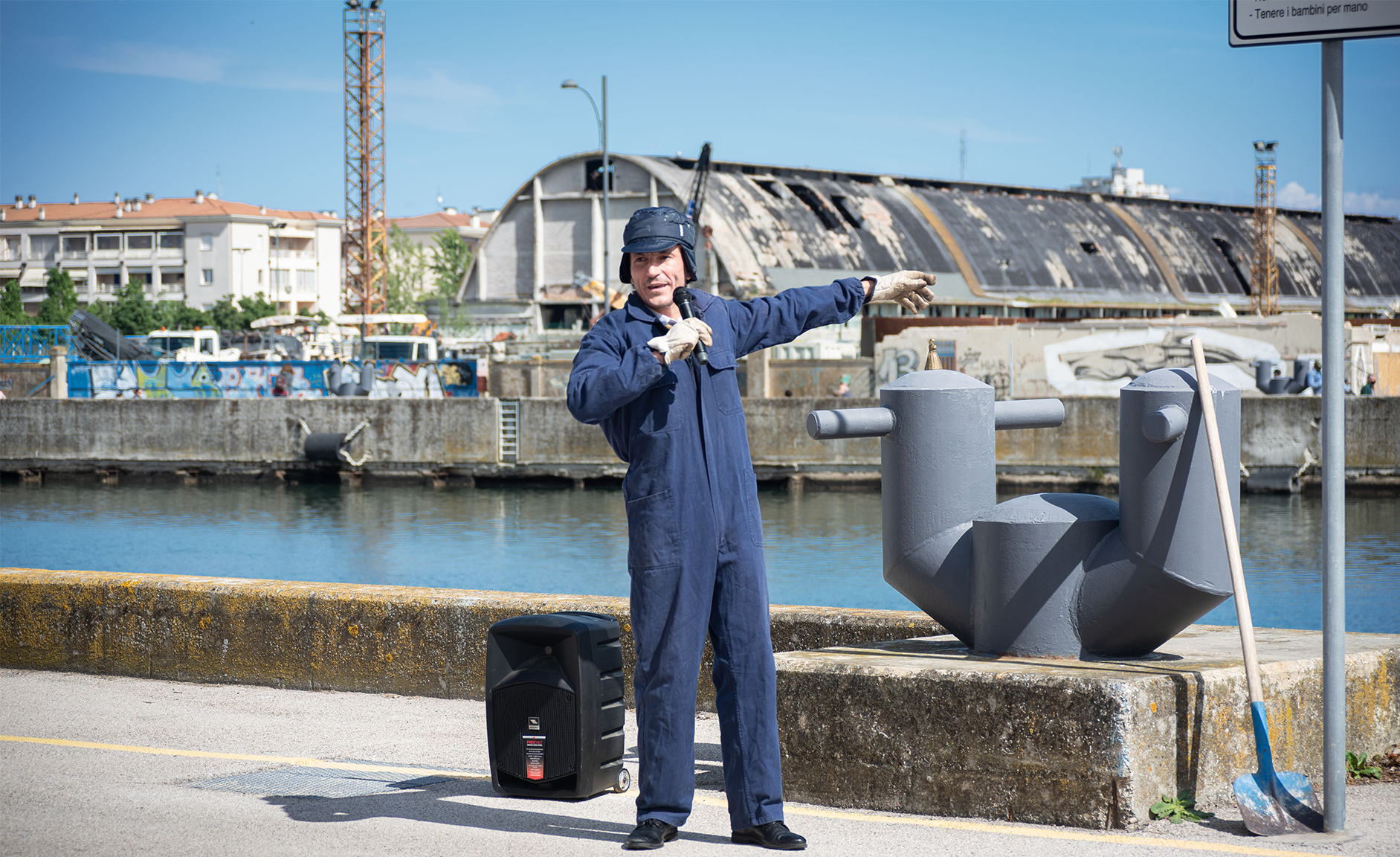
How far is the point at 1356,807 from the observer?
4.38 m

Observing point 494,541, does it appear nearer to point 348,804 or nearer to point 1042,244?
point 348,804

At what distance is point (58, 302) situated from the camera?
8475 cm

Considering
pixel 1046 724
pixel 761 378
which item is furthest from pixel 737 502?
pixel 761 378

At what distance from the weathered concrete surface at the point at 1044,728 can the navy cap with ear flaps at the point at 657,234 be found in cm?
149

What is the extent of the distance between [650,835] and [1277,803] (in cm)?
190

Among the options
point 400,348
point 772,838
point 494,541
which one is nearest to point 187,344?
point 400,348

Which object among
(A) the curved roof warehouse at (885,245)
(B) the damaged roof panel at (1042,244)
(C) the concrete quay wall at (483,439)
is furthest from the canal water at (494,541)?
(B) the damaged roof panel at (1042,244)

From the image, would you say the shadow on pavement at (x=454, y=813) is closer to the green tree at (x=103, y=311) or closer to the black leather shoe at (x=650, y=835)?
the black leather shoe at (x=650, y=835)

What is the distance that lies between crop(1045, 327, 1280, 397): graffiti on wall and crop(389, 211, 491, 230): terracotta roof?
395 feet

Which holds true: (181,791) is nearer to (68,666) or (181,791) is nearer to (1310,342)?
(68,666)

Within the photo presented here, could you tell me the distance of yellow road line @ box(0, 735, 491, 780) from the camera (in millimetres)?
5320

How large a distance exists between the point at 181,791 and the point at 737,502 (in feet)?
7.85

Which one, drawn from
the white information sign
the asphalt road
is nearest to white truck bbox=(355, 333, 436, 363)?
the asphalt road

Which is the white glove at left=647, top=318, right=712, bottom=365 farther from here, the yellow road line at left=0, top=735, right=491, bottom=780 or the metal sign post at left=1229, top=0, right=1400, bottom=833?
the yellow road line at left=0, top=735, right=491, bottom=780
